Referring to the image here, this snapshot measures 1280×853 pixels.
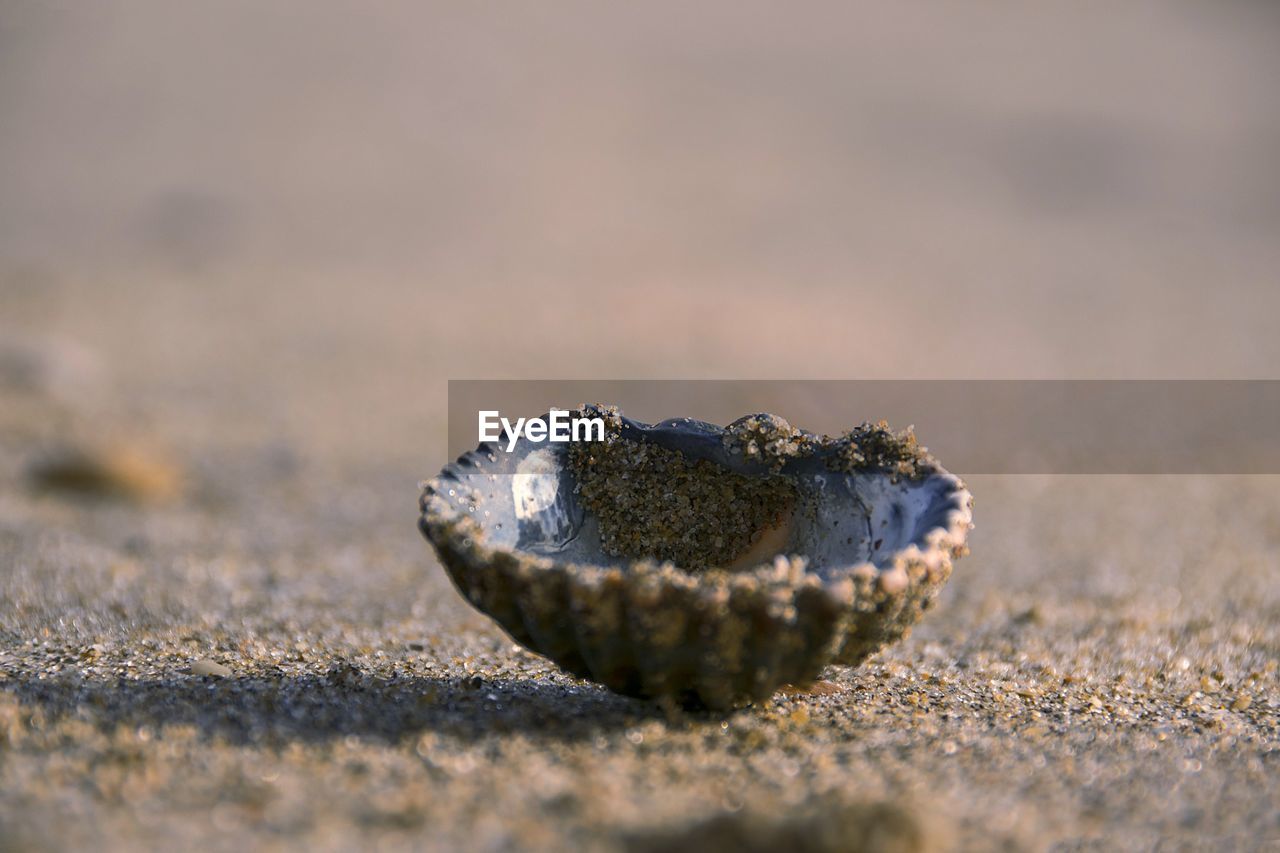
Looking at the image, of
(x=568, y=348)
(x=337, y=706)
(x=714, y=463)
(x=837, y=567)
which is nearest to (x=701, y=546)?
(x=714, y=463)

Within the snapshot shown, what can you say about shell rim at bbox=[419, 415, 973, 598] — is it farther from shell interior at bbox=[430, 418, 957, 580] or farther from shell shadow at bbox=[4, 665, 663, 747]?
shell shadow at bbox=[4, 665, 663, 747]

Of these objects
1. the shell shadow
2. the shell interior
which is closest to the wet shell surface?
the shell interior

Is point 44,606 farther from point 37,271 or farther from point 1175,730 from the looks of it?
point 37,271

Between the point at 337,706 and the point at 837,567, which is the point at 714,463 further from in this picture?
the point at 337,706

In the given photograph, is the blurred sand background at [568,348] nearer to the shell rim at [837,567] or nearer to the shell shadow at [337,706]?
the shell shadow at [337,706]

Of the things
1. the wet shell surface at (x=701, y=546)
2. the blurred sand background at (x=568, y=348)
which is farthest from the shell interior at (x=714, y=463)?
the blurred sand background at (x=568, y=348)

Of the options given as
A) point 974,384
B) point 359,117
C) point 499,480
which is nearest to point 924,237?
point 974,384
